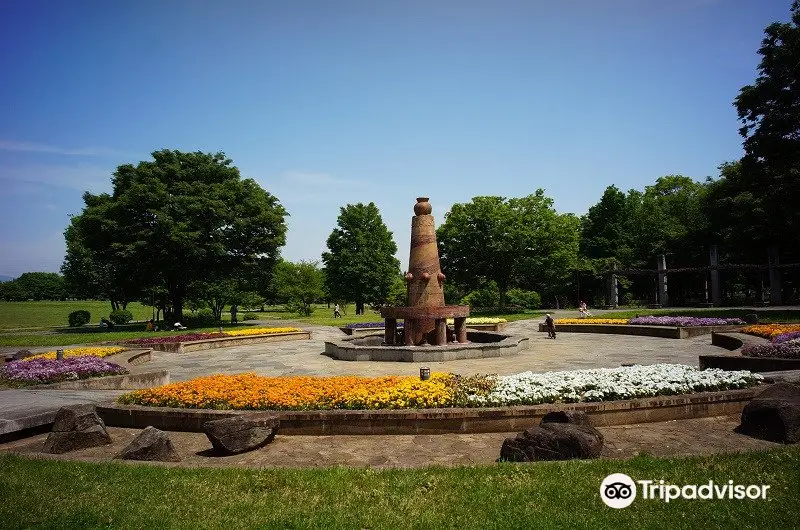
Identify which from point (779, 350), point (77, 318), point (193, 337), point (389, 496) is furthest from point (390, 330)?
point (77, 318)

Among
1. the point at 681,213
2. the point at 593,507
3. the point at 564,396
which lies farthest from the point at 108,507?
the point at 681,213

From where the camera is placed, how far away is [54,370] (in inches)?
596

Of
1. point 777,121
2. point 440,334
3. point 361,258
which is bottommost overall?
point 440,334

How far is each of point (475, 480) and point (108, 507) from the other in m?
4.07

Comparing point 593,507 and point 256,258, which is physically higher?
point 256,258

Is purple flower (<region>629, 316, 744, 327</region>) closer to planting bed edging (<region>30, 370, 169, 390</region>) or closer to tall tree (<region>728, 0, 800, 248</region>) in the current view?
tall tree (<region>728, 0, 800, 248</region>)

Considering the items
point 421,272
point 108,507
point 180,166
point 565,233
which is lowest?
point 108,507

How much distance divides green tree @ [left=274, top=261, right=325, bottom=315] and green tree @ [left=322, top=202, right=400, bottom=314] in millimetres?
6037

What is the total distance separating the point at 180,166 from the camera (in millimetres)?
43156

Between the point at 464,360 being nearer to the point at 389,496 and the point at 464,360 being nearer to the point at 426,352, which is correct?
the point at 426,352

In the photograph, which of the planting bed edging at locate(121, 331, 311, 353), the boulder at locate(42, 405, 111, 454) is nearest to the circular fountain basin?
the planting bed edging at locate(121, 331, 311, 353)

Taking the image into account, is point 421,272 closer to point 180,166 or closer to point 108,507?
point 108,507

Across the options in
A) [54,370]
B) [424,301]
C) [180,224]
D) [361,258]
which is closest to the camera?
[54,370]

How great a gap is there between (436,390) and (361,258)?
163 ft
